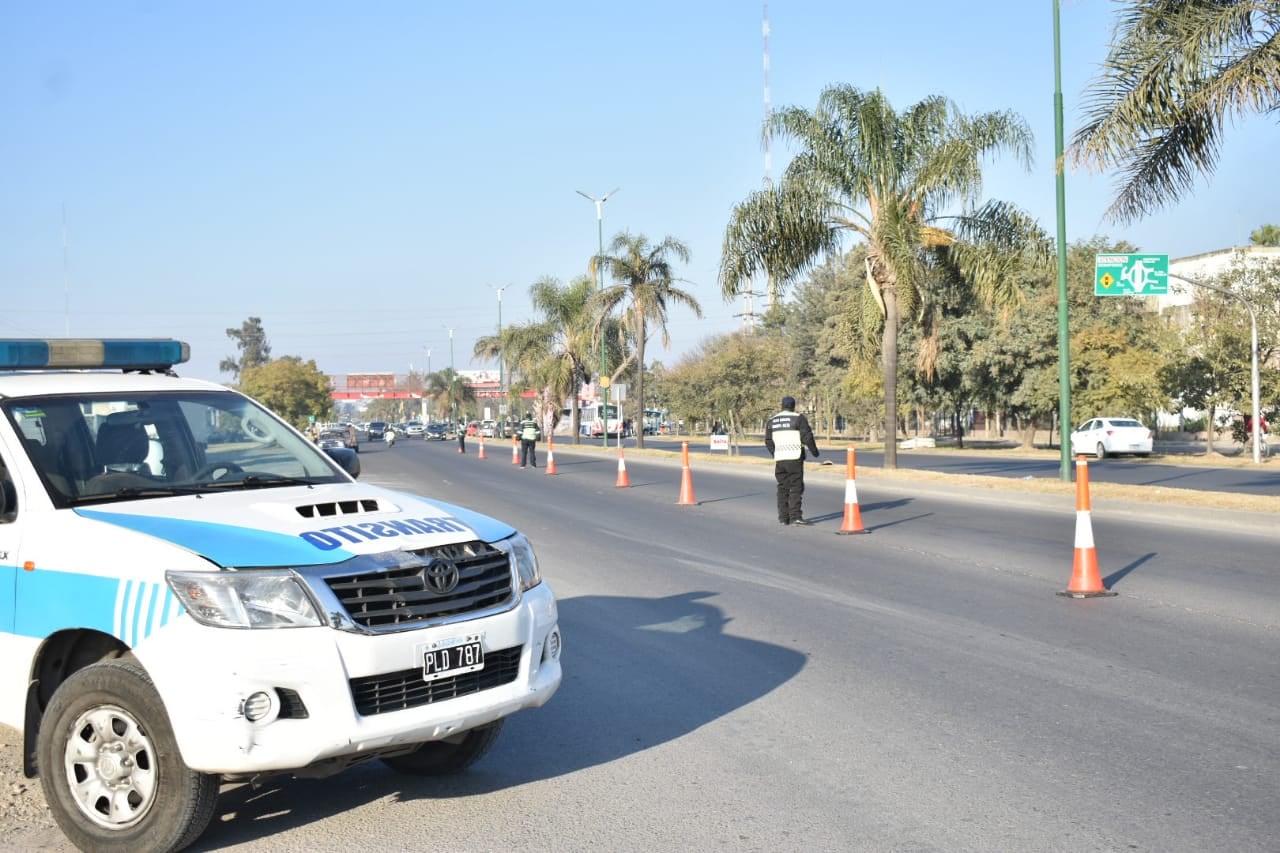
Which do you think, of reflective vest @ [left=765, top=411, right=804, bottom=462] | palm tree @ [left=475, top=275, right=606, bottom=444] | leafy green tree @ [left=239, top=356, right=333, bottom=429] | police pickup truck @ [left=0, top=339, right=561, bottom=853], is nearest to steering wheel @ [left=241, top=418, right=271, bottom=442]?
police pickup truck @ [left=0, top=339, right=561, bottom=853]

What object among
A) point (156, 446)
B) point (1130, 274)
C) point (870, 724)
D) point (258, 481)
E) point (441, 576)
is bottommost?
point (870, 724)

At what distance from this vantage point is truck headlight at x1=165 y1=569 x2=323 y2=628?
4.16m

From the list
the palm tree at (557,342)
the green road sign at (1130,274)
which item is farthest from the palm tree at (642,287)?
the green road sign at (1130,274)

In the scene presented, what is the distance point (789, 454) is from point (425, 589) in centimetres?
1244

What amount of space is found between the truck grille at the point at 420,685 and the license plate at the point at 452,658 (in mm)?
32

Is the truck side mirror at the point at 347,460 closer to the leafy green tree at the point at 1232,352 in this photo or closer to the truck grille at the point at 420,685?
the truck grille at the point at 420,685

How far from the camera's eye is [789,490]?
17.0m

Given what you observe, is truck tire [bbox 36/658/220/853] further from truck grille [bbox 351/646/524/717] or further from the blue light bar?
the blue light bar

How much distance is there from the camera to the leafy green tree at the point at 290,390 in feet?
274

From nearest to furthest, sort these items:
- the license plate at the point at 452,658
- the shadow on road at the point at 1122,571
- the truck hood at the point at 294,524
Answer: the truck hood at the point at 294,524, the license plate at the point at 452,658, the shadow on road at the point at 1122,571

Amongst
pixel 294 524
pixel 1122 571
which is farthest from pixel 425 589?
pixel 1122 571

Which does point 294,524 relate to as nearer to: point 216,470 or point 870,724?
point 216,470

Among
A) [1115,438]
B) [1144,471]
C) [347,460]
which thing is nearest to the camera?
[347,460]

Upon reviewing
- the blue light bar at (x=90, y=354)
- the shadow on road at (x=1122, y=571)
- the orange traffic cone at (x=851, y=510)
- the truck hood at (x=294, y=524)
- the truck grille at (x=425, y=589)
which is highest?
the blue light bar at (x=90, y=354)
